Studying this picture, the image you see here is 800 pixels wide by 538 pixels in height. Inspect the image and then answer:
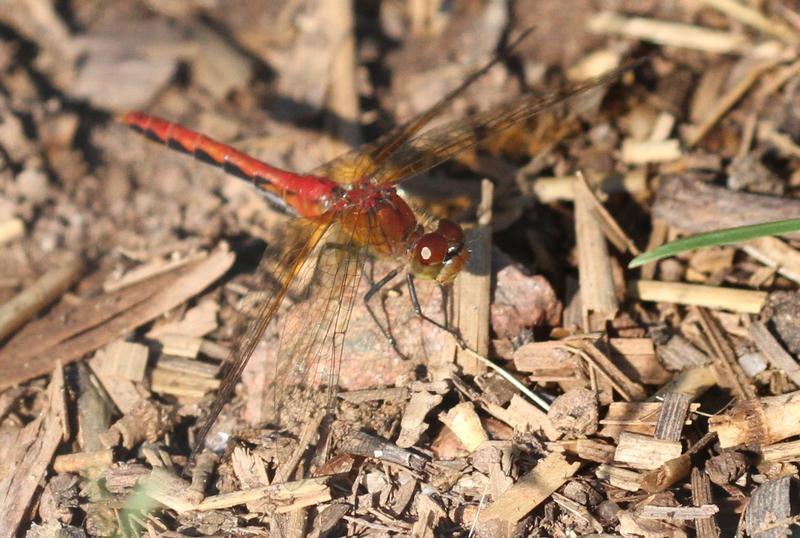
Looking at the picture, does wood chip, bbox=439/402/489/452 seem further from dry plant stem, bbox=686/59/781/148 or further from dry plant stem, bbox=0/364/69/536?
dry plant stem, bbox=686/59/781/148

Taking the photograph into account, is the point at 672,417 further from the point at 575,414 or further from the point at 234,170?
the point at 234,170

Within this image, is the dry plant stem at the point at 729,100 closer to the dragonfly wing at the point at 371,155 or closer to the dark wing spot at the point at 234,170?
the dragonfly wing at the point at 371,155

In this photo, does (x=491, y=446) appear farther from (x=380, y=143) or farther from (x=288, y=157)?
(x=288, y=157)

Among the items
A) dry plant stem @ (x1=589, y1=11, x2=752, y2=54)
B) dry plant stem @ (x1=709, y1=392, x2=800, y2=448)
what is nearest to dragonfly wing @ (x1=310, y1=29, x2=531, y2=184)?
dry plant stem @ (x1=589, y1=11, x2=752, y2=54)

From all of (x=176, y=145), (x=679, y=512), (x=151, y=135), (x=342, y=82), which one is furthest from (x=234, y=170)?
(x=679, y=512)

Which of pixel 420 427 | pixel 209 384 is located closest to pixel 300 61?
A: pixel 209 384

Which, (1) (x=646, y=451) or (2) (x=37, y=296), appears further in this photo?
(2) (x=37, y=296)

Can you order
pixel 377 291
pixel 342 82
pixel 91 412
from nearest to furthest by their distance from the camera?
1. pixel 91 412
2. pixel 377 291
3. pixel 342 82
